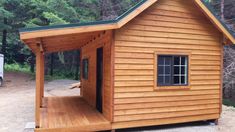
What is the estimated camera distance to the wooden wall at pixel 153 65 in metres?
5.46

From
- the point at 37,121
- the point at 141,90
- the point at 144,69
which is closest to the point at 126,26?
the point at 144,69

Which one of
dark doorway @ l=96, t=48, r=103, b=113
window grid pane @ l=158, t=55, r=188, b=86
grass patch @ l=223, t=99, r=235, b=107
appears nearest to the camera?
window grid pane @ l=158, t=55, r=188, b=86

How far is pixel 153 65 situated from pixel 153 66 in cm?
2

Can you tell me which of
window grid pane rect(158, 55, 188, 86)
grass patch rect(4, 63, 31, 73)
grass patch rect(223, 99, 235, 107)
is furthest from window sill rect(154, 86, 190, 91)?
grass patch rect(4, 63, 31, 73)

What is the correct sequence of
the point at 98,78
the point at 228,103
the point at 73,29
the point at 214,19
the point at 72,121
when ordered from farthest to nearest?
the point at 228,103 < the point at 98,78 < the point at 214,19 < the point at 72,121 < the point at 73,29

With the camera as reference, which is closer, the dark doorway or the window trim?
the window trim

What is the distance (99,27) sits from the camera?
5027mm

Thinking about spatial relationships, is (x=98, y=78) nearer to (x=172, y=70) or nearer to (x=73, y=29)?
(x=172, y=70)

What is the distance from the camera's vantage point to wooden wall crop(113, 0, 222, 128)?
546cm

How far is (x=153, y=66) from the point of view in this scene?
5.74 metres

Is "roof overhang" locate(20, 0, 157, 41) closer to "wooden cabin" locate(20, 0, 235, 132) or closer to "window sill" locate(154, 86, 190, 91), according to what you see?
"wooden cabin" locate(20, 0, 235, 132)

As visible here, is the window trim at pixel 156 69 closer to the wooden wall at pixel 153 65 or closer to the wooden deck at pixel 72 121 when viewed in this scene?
the wooden wall at pixel 153 65

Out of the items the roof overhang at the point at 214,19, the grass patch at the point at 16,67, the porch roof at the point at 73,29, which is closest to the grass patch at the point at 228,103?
the roof overhang at the point at 214,19

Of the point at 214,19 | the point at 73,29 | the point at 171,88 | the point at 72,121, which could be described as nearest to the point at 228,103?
the point at 214,19
